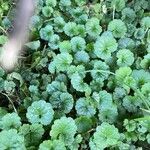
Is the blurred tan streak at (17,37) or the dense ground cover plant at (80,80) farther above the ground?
the blurred tan streak at (17,37)

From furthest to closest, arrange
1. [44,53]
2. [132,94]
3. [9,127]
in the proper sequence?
[44,53], [132,94], [9,127]

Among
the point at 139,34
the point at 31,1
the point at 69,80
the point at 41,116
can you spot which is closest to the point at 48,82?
the point at 69,80

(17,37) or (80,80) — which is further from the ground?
(17,37)

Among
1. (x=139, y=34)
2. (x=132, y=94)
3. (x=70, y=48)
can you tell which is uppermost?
(x=70, y=48)

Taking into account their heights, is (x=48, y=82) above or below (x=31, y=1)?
below

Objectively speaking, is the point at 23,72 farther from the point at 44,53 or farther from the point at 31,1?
the point at 31,1
